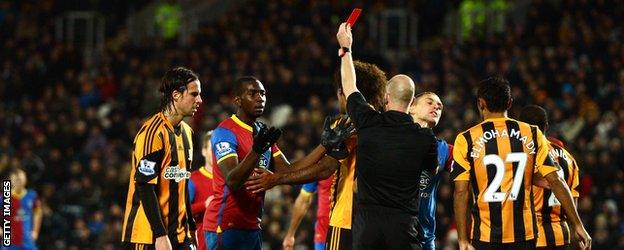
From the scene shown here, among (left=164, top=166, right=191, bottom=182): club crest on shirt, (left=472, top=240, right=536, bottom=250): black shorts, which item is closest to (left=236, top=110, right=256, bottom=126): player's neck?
(left=164, top=166, right=191, bottom=182): club crest on shirt

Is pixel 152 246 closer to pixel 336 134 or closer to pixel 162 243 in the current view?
pixel 162 243

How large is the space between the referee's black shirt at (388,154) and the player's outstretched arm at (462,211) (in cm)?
91

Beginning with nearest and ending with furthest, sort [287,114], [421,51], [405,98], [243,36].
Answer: [405,98] → [287,114] → [421,51] → [243,36]

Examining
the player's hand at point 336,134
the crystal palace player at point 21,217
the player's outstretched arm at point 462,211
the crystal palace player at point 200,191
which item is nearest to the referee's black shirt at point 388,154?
the player's hand at point 336,134

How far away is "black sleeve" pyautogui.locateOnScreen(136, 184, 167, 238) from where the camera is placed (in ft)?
23.5

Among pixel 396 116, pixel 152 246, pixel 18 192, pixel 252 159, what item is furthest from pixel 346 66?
pixel 18 192

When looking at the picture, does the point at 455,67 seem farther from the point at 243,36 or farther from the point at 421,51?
the point at 243,36

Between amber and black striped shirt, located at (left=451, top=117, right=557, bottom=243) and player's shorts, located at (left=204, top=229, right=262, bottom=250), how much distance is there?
1590 mm

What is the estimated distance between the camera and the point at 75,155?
1917 cm

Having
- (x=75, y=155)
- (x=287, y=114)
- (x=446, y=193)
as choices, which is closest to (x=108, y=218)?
(x=75, y=155)

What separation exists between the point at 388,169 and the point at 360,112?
16.2 inches

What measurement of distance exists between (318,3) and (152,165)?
50.8 ft

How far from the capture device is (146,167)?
720 centimetres

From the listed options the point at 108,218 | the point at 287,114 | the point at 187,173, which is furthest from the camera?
the point at 287,114
